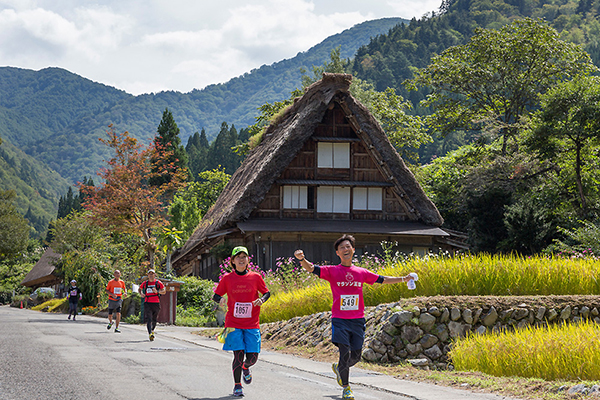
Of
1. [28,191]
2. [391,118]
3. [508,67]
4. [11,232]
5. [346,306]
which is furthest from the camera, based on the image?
[28,191]

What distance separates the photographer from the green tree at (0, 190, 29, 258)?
7481cm

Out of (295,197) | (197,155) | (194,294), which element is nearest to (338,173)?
(295,197)

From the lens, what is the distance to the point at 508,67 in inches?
1362

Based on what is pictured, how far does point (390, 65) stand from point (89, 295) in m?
85.2

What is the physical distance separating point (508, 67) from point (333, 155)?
1365 cm

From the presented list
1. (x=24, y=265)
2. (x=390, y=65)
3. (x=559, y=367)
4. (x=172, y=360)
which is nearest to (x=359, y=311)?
(x=559, y=367)

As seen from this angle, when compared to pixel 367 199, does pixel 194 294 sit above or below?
below

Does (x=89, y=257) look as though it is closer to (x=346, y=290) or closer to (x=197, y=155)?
(x=346, y=290)

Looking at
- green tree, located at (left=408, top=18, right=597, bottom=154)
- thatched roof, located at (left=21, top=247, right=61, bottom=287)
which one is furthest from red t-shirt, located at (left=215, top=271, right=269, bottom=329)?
thatched roof, located at (left=21, top=247, right=61, bottom=287)

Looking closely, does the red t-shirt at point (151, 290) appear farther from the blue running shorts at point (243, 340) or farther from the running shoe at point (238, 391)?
the running shoe at point (238, 391)

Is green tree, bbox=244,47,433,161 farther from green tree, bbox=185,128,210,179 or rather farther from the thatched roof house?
green tree, bbox=185,128,210,179

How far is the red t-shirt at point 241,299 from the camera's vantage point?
25.6ft

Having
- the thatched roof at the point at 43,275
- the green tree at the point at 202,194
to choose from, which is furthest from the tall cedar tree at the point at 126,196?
the thatched roof at the point at 43,275

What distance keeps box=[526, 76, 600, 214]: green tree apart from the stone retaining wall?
12.5 m
